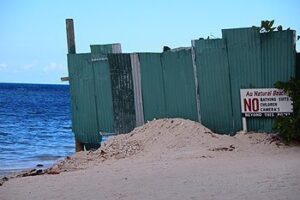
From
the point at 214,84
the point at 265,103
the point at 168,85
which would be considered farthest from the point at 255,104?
the point at 168,85

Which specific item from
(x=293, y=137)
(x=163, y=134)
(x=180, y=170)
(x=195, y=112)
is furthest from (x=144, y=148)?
(x=293, y=137)

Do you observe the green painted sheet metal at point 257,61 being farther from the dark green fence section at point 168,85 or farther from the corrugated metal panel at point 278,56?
the dark green fence section at point 168,85

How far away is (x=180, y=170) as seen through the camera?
8.36m

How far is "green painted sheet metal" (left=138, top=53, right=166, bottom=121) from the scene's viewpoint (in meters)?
11.9

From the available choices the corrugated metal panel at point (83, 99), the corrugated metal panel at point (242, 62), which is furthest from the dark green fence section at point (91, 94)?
the corrugated metal panel at point (242, 62)

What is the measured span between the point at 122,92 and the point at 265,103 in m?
4.02

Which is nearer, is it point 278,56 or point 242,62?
point 278,56

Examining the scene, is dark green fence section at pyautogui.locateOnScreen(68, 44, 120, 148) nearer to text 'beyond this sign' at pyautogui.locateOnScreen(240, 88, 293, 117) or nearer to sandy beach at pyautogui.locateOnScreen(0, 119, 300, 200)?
sandy beach at pyautogui.locateOnScreen(0, 119, 300, 200)

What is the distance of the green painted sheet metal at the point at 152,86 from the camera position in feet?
39.1

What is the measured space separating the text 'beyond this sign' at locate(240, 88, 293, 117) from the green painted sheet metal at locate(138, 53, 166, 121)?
7.51 feet

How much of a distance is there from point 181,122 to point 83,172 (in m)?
2.89

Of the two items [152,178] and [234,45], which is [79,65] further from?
[152,178]

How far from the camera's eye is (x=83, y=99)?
13695 millimetres

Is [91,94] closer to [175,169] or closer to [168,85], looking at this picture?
[168,85]
